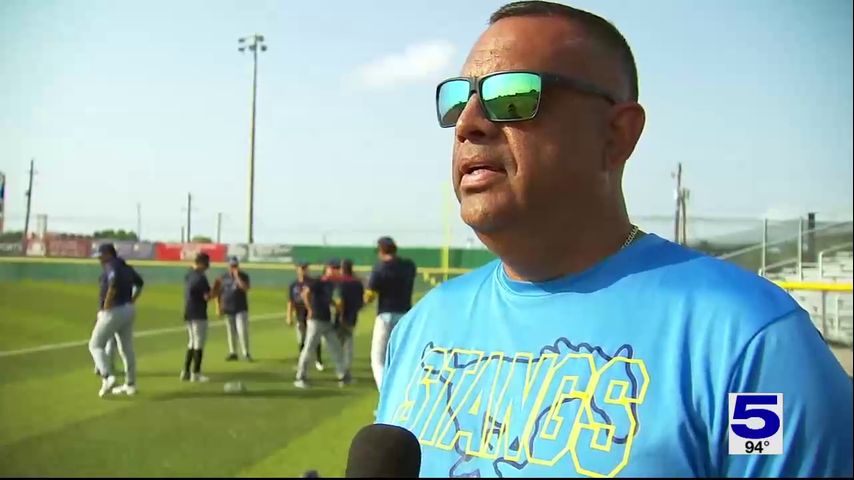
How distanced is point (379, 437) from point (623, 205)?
1.95ft

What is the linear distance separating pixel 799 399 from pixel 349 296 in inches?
280

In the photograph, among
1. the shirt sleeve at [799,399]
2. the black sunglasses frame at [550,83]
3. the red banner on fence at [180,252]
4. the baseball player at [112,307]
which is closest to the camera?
the shirt sleeve at [799,399]

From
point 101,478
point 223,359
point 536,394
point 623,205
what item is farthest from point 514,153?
point 223,359

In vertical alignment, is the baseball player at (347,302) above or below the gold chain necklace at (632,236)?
below

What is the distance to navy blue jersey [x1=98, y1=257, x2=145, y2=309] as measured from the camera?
4508 mm

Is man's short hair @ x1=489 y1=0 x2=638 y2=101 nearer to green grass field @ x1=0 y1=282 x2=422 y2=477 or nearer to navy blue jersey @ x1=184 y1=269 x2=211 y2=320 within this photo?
green grass field @ x1=0 y1=282 x2=422 y2=477

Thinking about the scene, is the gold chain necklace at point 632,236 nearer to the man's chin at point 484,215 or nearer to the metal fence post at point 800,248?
the man's chin at point 484,215

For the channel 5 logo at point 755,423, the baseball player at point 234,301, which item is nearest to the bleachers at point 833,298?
the channel 5 logo at point 755,423

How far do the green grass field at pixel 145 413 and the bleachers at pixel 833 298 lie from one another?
2.66 meters

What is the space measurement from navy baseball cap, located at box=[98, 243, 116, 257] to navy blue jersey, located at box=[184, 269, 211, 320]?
2.00 m

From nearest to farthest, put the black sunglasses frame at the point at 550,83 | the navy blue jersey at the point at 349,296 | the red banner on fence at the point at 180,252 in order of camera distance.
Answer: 1. the black sunglasses frame at the point at 550,83
2. the red banner on fence at the point at 180,252
3. the navy blue jersey at the point at 349,296

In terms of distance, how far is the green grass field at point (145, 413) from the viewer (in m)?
3.74

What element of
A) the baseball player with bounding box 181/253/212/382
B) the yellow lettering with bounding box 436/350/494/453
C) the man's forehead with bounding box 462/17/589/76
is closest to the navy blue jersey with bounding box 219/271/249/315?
the baseball player with bounding box 181/253/212/382

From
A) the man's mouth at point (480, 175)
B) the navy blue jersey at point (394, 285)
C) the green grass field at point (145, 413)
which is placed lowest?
the green grass field at point (145, 413)
